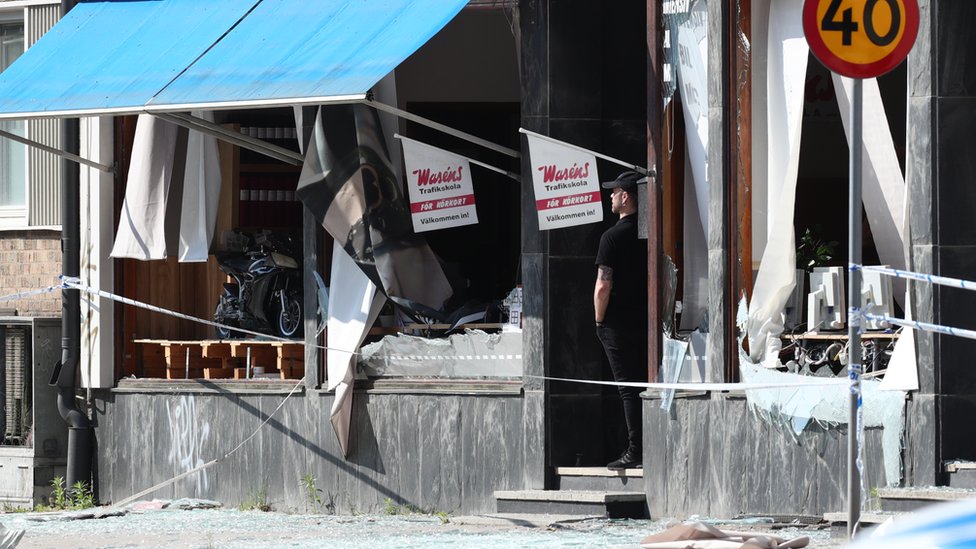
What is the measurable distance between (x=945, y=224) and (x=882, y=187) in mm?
589

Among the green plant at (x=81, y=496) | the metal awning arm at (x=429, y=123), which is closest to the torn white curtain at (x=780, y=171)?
the metal awning arm at (x=429, y=123)

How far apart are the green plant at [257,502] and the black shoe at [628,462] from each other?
3.18 m

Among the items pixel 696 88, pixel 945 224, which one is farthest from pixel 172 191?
pixel 945 224

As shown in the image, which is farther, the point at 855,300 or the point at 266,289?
the point at 266,289

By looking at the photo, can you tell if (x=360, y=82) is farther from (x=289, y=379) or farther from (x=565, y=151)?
(x=289, y=379)

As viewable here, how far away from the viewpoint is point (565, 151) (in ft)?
39.6

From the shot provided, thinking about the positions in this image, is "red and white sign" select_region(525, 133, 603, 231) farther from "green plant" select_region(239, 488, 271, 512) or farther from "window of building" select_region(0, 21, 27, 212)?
"window of building" select_region(0, 21, 27, 212)

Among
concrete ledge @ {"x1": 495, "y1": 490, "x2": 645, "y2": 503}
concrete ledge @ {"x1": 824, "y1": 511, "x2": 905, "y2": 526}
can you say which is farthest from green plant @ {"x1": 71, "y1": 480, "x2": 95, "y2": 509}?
concrete ledge @ {"x1": 824, "y1": 511, "x2": 905, "y2": 526}

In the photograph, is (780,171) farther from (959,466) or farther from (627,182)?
(959,466)

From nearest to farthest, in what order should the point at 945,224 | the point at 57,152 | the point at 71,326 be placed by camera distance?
1. the point at 945,224
2. the point at 57,152
3. the point at 71,326

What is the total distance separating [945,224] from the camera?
9.81 m

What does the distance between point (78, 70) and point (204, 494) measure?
141 inches

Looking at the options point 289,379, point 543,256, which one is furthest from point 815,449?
point 289,379

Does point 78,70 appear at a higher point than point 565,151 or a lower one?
higher
